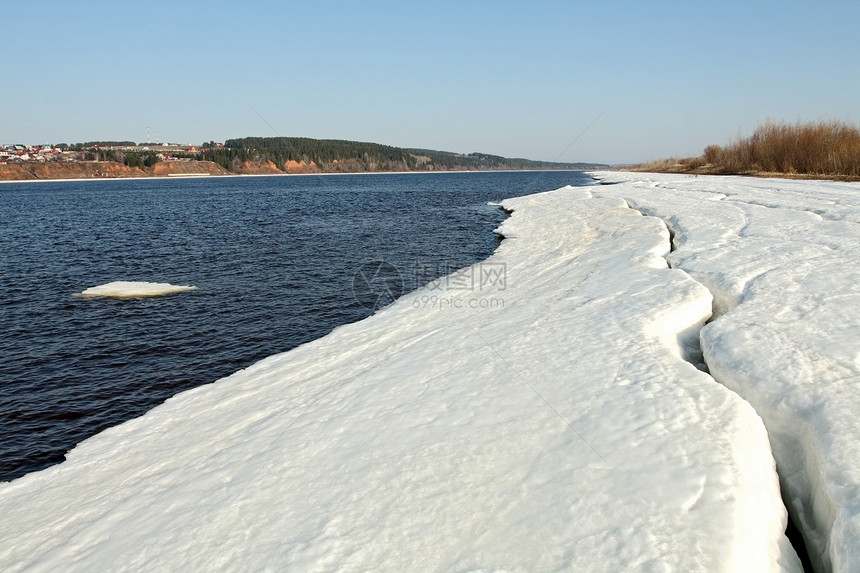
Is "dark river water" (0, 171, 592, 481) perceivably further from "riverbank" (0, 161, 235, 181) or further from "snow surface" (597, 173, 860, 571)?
"riverbank" (0, 161, 235, 181)

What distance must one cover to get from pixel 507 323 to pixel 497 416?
11.8 ft

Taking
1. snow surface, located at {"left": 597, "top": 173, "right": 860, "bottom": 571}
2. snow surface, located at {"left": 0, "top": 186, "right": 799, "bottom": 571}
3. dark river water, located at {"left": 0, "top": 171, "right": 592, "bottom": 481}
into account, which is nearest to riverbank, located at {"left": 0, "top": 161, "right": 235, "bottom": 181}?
dark river water, located at {"left": 0, "top": 171, "right": 592, "bottom": 481}

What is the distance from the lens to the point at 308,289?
53.5 ft

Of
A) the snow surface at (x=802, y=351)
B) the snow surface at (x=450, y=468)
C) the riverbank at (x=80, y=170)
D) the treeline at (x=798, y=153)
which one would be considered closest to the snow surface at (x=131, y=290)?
the snow surface at (x=450, y=468)

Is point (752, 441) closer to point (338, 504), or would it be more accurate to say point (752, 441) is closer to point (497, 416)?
point (497, 416)

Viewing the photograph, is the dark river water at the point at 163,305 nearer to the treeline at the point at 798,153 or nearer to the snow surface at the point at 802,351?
the snow surface at the point at 802,351

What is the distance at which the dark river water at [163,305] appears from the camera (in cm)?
886

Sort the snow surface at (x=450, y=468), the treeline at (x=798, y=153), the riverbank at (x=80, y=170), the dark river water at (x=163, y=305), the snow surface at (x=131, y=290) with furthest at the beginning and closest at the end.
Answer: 1. the riverbank at (x=80, y=170)
2. the treeline at (x=798, y=153)
3. the snow surface at (x=131, y=290)
4. the dark river water at (x=163, y=305)
5. the snow surface at (x=450, y=468)

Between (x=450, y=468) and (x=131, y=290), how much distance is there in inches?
568

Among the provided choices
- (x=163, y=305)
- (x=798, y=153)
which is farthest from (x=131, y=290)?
(x=798, y=153)

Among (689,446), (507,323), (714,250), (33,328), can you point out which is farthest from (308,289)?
(689,446)

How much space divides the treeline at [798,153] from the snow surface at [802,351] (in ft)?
89.2

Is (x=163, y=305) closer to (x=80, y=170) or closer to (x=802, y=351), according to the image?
(x=802, y=351)

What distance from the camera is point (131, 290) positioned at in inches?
622
